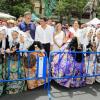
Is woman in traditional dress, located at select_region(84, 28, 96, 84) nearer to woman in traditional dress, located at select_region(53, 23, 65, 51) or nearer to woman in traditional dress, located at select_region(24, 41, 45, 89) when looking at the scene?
woman in traditional dress, located at select_region(53, 23, 65, 51)

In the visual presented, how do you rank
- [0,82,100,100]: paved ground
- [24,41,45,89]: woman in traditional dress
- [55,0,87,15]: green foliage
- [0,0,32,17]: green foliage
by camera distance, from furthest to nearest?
[55,0,87,15]: green foliage, [0,0,32,17]: green foliage, [24,41,45,89]: woman in traditional dress, [0,82,100,100]: paved ground

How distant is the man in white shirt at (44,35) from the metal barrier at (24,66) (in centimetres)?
162

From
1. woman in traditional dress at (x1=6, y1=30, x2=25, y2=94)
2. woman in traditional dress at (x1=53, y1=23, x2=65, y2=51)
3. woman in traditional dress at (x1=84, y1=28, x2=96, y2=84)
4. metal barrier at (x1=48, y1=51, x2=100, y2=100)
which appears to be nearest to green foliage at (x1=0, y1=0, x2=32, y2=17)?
woman in traditional dress at (x1=53, y1=23, x2=65, y2=51)

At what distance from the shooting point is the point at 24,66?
767 centimetres

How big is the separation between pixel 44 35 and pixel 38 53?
5.77 feet

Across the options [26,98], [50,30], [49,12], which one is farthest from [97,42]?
[49,12]

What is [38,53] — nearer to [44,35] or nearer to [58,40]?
[44,35]

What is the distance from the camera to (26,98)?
724cm

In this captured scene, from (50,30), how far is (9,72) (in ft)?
8.64

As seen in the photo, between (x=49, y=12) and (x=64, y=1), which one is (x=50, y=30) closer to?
(x=49, y=12)

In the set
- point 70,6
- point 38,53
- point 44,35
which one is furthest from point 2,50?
point 70,6

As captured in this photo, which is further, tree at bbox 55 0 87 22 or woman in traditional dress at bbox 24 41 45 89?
tree at bbox 55 0 87 22

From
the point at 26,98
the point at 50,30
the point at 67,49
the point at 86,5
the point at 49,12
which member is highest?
the point at 86,5

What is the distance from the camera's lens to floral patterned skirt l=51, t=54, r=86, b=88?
8125 millimetres
